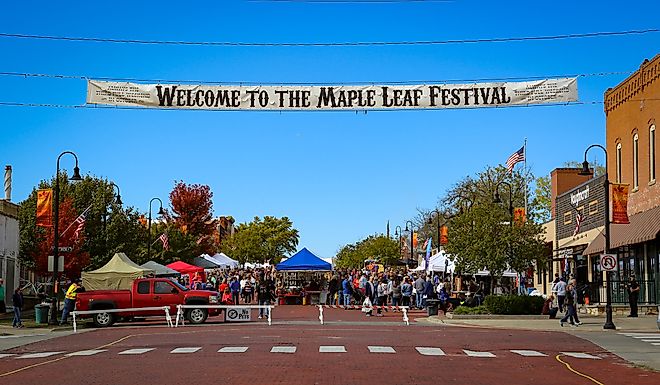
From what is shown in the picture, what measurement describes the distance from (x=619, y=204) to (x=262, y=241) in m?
101

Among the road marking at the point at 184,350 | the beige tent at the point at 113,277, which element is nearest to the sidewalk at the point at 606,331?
the road marking at the point at 184,350

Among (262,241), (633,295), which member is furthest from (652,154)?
(262,241)

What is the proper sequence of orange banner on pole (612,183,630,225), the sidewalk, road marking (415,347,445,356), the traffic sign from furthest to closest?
1. orange banner on pole (612,183,630,225)
2. the traffic sign
3. the sidewalk
4. road marking (415,347,445,356)

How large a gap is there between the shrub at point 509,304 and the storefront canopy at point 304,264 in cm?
2061

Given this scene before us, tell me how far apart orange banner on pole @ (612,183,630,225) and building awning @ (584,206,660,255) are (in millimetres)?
689

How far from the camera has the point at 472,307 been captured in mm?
38625

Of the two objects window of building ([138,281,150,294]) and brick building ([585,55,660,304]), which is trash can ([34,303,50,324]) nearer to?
window of building ([138,281,150,294])

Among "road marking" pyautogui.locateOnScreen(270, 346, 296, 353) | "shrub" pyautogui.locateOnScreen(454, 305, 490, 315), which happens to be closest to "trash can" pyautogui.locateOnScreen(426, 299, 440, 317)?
"shrub" pyautogui.locateOnScreen(454, 305, 490, 315)

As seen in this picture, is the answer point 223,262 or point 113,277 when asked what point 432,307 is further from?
point 223,262

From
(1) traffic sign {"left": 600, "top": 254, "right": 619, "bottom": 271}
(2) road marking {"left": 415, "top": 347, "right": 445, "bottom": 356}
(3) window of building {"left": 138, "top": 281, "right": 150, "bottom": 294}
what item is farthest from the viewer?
(3) window of building {"left": 138, "top": 281, "right": 150, "bottom": 294}

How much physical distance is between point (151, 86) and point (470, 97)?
312 inches

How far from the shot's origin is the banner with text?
79.6 feet

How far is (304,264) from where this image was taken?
189 feet

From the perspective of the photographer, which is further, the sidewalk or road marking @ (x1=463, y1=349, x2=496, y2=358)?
the sidewalk
